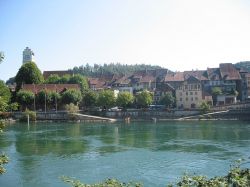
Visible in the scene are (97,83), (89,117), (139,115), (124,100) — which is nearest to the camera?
(89,117)

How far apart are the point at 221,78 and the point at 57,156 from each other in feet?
205

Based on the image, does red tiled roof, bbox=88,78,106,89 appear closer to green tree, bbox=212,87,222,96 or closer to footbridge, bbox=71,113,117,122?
footbridge, bbox=71,113,117,122

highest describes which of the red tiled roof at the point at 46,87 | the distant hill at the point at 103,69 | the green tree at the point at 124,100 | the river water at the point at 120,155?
the distant hill at the point at 103,69

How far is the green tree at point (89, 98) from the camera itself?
88.5 m

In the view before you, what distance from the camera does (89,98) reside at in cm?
8894

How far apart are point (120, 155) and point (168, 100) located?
173 feet

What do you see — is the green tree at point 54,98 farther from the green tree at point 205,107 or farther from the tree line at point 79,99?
the green tree at point 205,107

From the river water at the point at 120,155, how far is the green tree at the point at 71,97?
2876 centimetres

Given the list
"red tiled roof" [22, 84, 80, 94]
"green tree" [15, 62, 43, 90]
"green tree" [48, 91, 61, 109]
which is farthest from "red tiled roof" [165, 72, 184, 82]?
"green tree" [15, 62, 43, 90]

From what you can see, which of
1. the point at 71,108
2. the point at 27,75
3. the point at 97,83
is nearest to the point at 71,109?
the point at 71,108

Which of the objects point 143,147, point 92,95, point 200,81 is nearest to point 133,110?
point 92,95

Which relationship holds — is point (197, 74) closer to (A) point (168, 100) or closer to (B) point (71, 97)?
(A) point (168, 100)

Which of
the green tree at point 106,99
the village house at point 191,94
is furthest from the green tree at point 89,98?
the village house at point 191,94

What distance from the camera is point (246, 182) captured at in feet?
32.5
